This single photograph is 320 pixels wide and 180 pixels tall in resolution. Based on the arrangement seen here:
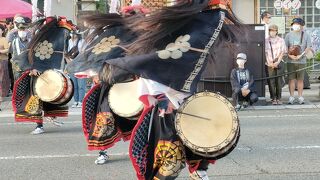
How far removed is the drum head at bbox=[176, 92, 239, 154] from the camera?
4055 millimetres

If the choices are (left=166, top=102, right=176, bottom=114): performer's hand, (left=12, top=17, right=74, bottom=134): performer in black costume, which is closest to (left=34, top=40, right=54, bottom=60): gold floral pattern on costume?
(left=12, top=17, right=74, bottom=134): performer in black costume

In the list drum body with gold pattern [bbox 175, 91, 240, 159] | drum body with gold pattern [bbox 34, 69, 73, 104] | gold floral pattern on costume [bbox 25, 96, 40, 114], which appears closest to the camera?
drum body with gold pattern [bbox 175, 91, 240, 159]

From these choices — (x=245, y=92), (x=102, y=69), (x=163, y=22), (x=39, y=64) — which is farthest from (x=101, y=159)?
(x=245, y=92)

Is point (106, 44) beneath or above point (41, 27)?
beneath

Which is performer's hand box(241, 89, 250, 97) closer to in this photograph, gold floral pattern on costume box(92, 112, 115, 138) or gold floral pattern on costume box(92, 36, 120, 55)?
gold floral pattern on costume box(92, 112, 115, 138)

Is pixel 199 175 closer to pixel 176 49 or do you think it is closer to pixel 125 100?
pixel 176 49

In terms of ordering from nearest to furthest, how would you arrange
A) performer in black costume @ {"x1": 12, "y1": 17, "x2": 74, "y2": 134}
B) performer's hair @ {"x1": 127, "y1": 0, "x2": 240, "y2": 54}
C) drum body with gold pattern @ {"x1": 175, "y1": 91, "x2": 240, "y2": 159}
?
drum body with gold pattern @ {"x1": 175, "y1": 91, "x2": 240, "y2": 159} < performer's hair @ {"x1": 127, "y1": 0, "x2": 240, "y2": 54} < performer in black costume @ {"x1": 12, "y1": 17, "x2": 74, "y2": 134}

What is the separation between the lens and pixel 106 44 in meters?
5.19

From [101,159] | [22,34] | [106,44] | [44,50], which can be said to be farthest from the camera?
[22,34]

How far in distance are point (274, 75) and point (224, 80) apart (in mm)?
1021

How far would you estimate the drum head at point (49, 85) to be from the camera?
763cm

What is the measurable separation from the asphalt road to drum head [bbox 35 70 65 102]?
0.62m

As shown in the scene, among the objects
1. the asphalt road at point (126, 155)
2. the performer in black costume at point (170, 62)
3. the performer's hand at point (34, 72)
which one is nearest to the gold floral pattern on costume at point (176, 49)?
the performer in black costume at point (170, 62)

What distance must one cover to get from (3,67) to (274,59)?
574 centimetres
